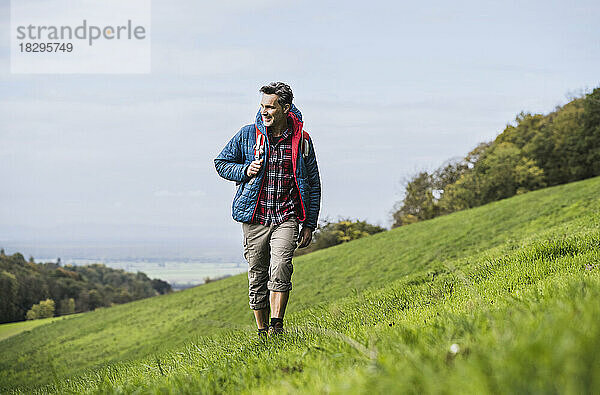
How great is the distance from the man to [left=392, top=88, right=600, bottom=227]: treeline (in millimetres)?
39055

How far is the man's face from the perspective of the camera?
18.0ft

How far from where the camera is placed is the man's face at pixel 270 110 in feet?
18.0

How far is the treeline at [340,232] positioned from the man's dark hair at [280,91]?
4005 cm

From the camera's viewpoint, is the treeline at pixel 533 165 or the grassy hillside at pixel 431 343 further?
the treeline at pixel 533 165

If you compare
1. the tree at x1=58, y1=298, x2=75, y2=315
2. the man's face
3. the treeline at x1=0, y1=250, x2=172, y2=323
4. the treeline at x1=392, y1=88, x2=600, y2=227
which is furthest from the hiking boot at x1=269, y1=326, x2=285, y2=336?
the tree at x1=58, y1=298, x2=75, y2=315

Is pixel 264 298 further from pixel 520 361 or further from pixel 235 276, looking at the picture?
pixel 235 276

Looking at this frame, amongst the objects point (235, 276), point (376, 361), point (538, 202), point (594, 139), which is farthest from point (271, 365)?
point (594, 139)

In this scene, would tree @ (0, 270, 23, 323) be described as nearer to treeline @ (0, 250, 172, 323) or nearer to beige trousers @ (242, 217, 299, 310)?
treeline @ (0, 250, 172, 323)

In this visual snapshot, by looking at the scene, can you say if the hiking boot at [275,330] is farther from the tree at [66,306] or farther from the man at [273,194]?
the tree at [66,306]

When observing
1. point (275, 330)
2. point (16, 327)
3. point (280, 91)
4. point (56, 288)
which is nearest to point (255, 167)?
point (280, 91)

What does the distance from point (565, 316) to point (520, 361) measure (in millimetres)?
502

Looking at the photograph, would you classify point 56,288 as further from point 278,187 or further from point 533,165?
point 278,187

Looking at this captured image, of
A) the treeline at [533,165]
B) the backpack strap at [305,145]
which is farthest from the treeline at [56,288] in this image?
the backpack strap at [305,145]

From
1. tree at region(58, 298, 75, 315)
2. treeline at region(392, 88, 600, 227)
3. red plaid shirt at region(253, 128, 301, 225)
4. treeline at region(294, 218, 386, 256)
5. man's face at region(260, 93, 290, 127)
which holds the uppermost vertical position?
treeline at region(392, 88, 600, 227)
